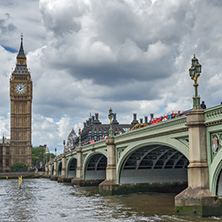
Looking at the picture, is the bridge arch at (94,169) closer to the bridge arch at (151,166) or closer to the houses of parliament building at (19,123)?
the bridge arch at (151,166)

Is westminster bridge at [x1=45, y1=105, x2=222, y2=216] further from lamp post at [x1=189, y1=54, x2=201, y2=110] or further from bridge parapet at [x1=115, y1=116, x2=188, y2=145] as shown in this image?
lamp post at [x1=189, y1=54, x2=201, y2=110]

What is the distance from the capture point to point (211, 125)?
20953 mm

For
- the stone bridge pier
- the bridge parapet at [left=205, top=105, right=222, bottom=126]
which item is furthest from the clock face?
the bridge parapet at [left=205, top=105, right=222, bottom=126]

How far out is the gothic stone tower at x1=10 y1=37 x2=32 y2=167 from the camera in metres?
157

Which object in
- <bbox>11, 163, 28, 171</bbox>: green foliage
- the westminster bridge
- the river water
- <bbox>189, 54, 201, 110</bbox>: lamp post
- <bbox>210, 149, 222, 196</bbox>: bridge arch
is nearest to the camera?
<bbox>210, 149, 222, 196</bbox>: bridge arch

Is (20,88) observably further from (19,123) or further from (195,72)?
(195,72)

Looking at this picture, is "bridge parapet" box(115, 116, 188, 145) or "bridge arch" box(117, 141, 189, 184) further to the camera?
"bridge arch" box(117, 141, 189, 184)

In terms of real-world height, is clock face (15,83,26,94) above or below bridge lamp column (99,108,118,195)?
above

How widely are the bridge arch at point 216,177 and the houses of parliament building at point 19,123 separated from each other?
466 ft

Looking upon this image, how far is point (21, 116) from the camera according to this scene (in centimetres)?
16200

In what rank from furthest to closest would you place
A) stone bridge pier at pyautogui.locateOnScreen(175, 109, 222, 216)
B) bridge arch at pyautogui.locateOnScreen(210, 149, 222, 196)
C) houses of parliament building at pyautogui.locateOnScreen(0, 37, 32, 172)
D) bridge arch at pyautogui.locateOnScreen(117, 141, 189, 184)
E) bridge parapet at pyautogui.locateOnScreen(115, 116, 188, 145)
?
houses of parliament building at pyautogui.locateOnScreen(0, 37, 32, 172) < bridge arch at pyautogui.locateOnScreen(117, 141, 189, 184) < bridge parapet at pyautogui.locateOnScreen(115, 116, 188, 145) < stone bridge pier at pyautogui.locateOnScreen(175, 109, 222, 216) < bridge arch at pyautogui.locateOnScreen(210, 149, 222, 196)

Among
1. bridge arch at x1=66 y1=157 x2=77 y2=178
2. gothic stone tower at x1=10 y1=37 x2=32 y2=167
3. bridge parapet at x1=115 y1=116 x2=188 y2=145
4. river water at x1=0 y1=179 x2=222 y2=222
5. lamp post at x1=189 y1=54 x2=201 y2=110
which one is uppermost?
gothic stone tower at x1=10 y1=37 x2=32 y2=167

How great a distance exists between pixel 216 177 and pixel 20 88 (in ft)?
494

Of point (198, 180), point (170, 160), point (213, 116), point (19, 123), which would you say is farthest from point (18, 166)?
point (213, 116)
